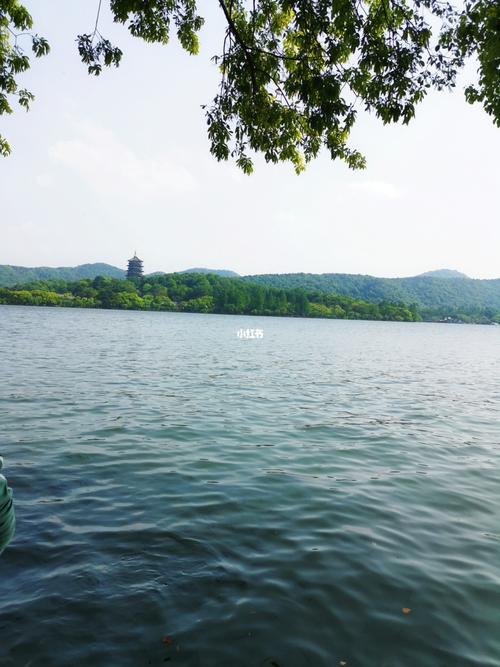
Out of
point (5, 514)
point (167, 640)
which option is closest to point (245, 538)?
point (167, 640)

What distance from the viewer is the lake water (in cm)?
500

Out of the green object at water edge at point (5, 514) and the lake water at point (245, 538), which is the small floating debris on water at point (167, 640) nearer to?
the lake water at point (245, 538)

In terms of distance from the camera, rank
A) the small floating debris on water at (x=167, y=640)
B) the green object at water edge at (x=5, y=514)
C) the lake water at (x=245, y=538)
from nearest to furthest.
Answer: the green object at water edge at (x=5, y=514), the small floating debris on water at (x=167, y=640), the lake water at (x=245, y=538)

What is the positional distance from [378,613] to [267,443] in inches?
323

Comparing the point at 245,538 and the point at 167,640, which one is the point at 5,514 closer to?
the point at 167,640

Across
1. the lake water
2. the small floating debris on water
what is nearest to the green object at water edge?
the lake water

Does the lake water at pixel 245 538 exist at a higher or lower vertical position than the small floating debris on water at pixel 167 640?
lower

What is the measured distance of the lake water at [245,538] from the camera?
16.4 feet

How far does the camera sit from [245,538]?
293 inches

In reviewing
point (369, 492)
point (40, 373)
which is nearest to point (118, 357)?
point (40, 373)

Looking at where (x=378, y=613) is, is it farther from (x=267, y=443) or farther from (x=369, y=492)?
(x=267, y=443)

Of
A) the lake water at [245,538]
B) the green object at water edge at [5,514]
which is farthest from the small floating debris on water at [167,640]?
the green object at water edge at [5,514]

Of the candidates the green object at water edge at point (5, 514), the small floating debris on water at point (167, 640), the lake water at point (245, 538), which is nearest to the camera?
the green object at water edge at point (5, 514)

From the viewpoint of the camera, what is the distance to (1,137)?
19828 millimetres
